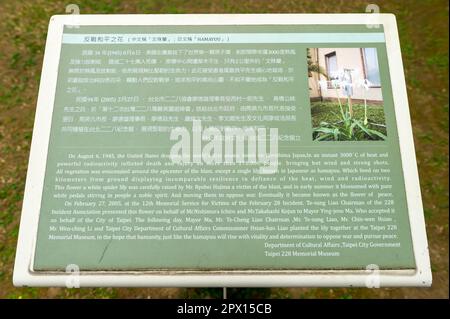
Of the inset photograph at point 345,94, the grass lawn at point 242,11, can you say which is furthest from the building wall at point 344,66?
the grass lawn at point 242,11

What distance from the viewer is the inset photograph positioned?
55.7 inches

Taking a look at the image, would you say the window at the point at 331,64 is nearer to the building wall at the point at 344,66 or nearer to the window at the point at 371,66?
the building wall at the point at 344,66

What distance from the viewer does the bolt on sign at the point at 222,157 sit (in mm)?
1307

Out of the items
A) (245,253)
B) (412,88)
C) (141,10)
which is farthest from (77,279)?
(412,88)

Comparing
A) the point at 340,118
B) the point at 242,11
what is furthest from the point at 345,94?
the point at 242,11

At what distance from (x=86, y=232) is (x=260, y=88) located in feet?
2.78

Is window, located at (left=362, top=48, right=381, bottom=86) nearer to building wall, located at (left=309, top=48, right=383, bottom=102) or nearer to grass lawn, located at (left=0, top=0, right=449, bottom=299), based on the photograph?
building wall, located at (left=309, top=48, right=383, bottom=102)

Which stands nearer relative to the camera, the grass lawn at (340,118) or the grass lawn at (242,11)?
the grass lawn at (340,118)

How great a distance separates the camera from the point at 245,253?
1.31 m

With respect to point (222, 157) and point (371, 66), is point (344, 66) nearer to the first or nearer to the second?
point (371, 66)

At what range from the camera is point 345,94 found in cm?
146

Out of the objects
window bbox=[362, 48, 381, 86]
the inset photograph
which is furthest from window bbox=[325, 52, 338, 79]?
window bbox=[362, 48, 381, 86]

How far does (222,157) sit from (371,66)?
72cm

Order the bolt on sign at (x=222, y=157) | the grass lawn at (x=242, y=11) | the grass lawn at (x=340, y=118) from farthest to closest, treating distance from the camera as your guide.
→ the grass lawn at (x=242, y=11) < the grass lawn at (x=340, y=118) < the bolt on sign at (x=222, y=157)
